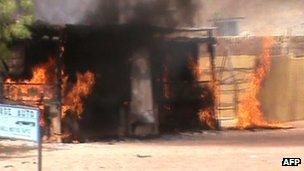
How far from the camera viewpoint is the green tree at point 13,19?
432 inches

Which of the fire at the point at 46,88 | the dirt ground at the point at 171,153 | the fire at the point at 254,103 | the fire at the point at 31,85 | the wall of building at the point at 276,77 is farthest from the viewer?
the wall of building at the point at 276,77

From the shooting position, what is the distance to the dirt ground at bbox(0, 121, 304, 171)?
984 cm

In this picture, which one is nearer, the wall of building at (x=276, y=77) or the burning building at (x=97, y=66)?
the burning building at (x=97, y=66)

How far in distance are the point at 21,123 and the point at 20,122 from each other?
17mm

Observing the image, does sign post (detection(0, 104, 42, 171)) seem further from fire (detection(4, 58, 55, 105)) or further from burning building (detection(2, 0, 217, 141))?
fire (detection(4, 58, 55, 105))

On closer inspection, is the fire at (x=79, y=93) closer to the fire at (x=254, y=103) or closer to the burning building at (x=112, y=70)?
the burning building at (x=112, y=70)

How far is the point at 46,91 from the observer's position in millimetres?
14172

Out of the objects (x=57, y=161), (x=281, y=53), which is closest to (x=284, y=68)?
(x=281, y=53)

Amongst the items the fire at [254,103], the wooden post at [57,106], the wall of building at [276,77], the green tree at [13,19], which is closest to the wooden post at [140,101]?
the wooden post at [57,106]

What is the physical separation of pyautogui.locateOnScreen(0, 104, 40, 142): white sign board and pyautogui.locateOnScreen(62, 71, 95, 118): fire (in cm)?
722

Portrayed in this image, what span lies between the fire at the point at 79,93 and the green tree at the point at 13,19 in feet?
9.16

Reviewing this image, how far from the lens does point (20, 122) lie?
260 inches

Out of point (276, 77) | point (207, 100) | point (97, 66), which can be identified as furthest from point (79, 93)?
point (276, 77)

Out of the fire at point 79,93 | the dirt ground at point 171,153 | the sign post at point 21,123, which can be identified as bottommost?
the dirt ground at point 171,153
